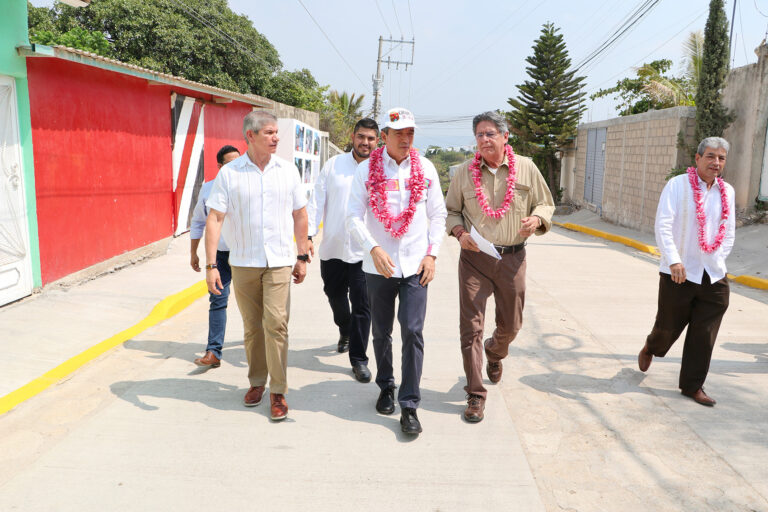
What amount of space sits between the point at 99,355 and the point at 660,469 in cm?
465

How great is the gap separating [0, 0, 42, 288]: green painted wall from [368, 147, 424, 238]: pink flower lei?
4986mm

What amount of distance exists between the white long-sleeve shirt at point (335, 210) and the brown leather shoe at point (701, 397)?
8.97 ft

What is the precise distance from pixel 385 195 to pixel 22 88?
5.32 m

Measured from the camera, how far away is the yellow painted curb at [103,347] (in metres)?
4.71

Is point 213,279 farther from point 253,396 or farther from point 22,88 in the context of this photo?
point 22,88

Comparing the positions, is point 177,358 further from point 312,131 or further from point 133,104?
point 312,131

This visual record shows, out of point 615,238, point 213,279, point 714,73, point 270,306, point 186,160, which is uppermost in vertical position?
point 714,73

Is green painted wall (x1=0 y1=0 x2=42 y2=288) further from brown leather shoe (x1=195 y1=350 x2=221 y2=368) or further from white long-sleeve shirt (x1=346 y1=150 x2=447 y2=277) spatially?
white long-sleeve shirt (x1=346 y1=150 x2=447 y2=277)

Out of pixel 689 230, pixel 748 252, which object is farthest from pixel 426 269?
pixel 748 252

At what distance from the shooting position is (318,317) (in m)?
7.42

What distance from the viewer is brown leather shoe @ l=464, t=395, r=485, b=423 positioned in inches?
171

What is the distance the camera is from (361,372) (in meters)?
5.23

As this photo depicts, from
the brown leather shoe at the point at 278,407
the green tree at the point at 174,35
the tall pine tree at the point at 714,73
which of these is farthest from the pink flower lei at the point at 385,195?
the green tree at the point at 174,35

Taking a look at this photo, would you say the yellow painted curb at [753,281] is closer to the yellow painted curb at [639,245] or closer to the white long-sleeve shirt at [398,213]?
the yellow painted curb at [639,245]
